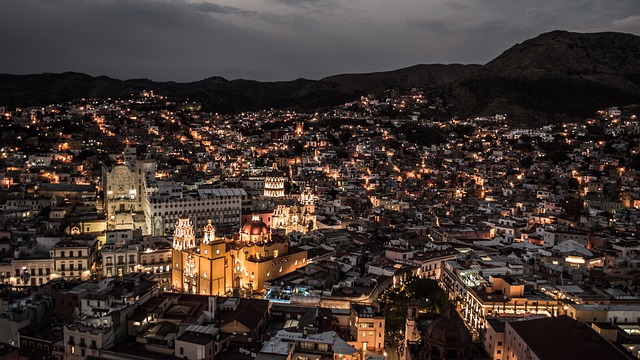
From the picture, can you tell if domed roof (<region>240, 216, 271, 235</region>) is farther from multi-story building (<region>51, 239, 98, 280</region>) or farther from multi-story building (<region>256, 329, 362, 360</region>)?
multi-story building (<region>256, 329, 362, 360</region>)

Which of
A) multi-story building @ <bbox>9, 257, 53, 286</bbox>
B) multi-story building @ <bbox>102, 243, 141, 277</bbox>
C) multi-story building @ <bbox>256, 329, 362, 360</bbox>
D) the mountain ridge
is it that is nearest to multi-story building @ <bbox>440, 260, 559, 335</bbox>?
multi-story building @ <bbox>256, 329, 362, 360</bbox>

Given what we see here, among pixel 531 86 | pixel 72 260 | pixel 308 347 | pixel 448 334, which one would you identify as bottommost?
pixel 308 347

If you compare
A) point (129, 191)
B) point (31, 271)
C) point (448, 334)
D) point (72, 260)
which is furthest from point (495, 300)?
point (129, 191)

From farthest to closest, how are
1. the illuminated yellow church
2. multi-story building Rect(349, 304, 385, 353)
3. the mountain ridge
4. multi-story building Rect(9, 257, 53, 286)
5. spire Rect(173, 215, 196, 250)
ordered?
1. the mountain ridge
2. spire Rect(173, 215, 196, 250)
3. multi-story building Rect(9, 257, 53, 286)
4. the illuminated yellow church
5. multi-story building Rect(349, 304, 385, 353)

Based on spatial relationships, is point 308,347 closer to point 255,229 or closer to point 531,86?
point 255,229

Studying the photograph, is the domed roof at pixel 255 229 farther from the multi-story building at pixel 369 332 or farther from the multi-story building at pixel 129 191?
the multi-story building at pixel 129 191

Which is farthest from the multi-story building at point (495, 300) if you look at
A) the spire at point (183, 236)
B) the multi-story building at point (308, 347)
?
the spire at point (183, 236)
